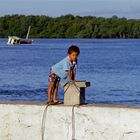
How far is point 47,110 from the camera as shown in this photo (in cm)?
973

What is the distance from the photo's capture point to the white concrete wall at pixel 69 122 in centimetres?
927

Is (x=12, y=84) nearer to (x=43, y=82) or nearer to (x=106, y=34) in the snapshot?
(x=43, y=82)

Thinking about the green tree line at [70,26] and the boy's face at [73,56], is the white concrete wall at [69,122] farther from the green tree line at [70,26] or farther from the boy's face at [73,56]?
the green tree line at [70,26]

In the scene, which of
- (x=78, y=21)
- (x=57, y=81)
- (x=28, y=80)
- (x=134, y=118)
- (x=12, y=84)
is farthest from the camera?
(x=78, y=21)

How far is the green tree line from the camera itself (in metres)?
172

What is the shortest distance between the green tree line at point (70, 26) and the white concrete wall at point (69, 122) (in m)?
157

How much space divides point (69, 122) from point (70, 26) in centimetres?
17121

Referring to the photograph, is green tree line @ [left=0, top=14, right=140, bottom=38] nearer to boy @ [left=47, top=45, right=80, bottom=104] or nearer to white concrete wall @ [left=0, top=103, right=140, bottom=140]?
boy @ [left=47, top=45, right=80, bottom=104]

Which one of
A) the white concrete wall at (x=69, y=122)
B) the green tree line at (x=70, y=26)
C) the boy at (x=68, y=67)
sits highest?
the green tree line at (x=70, y=26)

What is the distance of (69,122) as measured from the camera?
961 centimetres

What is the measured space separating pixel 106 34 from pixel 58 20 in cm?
1416

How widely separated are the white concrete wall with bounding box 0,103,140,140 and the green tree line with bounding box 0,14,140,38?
157 meters

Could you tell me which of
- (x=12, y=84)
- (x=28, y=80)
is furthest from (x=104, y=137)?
(x=28, y=80)

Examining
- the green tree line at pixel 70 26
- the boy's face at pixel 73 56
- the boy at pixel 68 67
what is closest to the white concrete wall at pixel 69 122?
the boy at pixel 68 67
